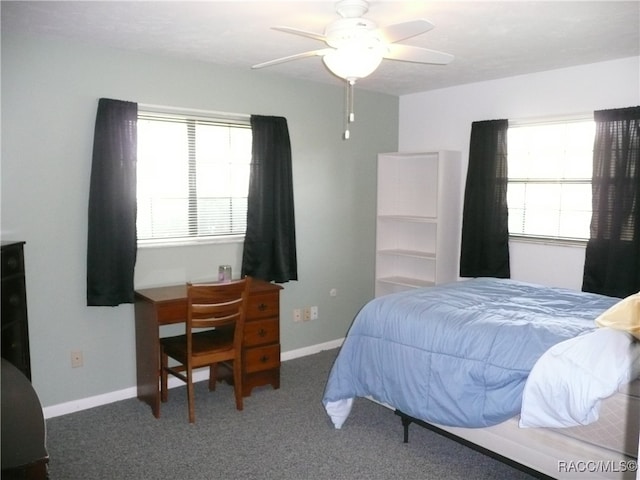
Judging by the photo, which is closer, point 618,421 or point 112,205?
point 618,421

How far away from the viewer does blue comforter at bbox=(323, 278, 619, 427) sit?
7.75 ft

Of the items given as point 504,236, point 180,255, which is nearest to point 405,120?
point 504,236

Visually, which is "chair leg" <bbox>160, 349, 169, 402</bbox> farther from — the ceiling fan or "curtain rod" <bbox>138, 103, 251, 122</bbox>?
the ceiling fan

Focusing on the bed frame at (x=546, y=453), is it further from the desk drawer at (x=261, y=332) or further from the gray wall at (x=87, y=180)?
the gray wall at (x=87, y=180)

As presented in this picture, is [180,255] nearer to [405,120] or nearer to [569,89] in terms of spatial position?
[405,120]

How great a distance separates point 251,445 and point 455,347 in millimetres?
1283

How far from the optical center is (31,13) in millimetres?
2664

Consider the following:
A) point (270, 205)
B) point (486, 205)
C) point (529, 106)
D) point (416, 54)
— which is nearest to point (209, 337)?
point (270, 205)

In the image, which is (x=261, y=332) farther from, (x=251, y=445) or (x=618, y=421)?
(x=618, y=421)

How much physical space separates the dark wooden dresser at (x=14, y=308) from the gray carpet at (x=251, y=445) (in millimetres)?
557

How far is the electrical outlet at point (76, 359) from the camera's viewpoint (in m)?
3.31

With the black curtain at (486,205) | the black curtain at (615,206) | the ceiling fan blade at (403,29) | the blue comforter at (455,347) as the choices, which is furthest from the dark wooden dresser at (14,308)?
the black curtain at (615,206)

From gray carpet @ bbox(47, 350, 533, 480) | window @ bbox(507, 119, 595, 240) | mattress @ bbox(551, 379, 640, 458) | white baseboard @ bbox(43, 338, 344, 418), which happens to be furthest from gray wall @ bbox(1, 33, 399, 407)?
mattress @ bbox(551, 379, 640, 458)

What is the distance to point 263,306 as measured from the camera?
3611mm
